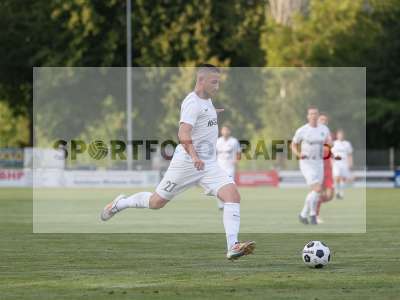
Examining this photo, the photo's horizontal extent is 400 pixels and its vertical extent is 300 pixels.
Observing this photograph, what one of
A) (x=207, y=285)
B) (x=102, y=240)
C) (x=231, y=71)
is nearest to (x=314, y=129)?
(x=102, y=240)

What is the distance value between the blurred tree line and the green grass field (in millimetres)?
41765

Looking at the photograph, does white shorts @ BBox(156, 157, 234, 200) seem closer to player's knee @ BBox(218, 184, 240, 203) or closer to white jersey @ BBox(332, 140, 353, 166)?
player's knee @ BBox(218, 184, 240, 203)

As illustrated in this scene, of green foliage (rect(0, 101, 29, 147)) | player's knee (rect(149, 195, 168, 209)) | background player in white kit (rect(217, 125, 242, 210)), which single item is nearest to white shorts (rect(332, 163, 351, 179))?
→ background player in white kit (rect(217, 125, 242, 210))

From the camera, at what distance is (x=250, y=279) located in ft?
40.4

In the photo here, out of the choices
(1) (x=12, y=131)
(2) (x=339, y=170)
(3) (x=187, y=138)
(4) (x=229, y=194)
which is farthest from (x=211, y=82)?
(1) (x=12, y=131)

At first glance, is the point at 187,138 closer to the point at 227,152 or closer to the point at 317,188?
the point at 317,188

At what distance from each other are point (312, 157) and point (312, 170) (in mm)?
320

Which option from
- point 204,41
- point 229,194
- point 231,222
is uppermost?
point 204,41

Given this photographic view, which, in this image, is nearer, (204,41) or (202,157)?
(202,157)

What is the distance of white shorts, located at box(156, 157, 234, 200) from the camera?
14.9 metres

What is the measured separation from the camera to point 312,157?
78.7 ft

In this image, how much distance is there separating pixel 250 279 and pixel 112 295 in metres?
1.94

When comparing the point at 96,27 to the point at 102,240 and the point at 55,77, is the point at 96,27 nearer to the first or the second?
the point at 55,77

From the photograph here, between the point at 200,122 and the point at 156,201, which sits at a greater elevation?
the point at 200,122
